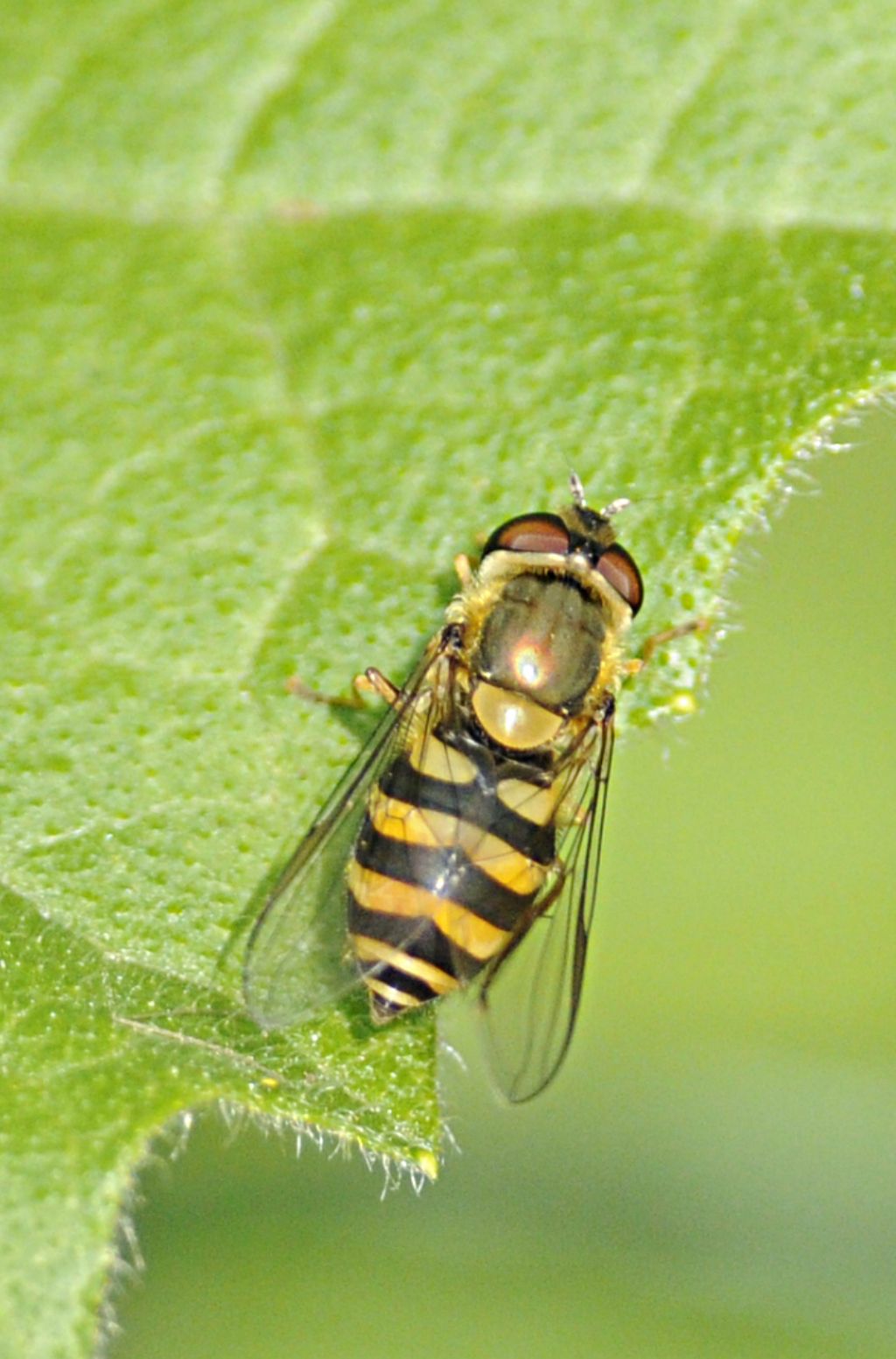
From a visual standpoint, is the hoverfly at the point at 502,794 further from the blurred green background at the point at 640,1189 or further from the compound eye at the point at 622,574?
the blurred green background at the point at 640,1189

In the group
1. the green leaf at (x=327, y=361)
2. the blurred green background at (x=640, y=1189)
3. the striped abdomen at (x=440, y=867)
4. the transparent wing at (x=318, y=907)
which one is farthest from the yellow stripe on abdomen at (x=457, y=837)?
the blurred green background at (x=640, y=1189)

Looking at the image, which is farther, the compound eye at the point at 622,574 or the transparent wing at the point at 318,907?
the compound eye at the point at 622,574

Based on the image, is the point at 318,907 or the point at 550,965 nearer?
the point at 318,907

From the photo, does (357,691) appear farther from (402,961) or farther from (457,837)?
(402,961)

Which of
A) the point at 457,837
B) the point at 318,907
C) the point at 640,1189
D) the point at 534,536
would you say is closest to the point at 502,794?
the point at 457,837

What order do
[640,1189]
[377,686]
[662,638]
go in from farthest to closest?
[640,1189]
[377,686]
[662,638]

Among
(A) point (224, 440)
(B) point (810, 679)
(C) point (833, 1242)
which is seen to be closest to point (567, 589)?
(A) point (224, 440)

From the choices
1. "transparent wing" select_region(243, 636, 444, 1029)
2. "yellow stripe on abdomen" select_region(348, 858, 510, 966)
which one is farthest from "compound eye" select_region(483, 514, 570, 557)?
"yellow stripe on abdomen" select_region(348, 858, 510, 966)
